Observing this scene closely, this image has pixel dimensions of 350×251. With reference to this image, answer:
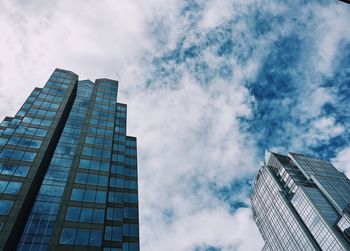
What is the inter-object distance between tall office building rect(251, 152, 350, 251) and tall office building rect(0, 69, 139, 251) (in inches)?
2736

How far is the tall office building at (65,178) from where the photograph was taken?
39250 mm

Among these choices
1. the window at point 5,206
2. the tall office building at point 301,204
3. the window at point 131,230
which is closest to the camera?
the window at point 5,206

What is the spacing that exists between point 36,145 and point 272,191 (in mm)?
106050

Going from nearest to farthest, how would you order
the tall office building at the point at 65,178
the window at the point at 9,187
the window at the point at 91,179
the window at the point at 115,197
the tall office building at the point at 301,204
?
the tall office building at the point at 65,178 → the window at the point at 9,187 → the window at the point at 91,179 → the window at the point at 115,197 → the tall office building at the point at 301,204

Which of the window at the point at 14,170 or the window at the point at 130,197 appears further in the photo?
the window at the point at 130,197

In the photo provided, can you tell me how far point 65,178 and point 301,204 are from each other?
90926mm

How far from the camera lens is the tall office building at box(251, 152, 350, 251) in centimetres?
9319

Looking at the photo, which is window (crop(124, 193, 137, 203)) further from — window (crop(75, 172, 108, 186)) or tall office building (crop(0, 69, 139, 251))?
window (crop(75, 172, 108, 186))

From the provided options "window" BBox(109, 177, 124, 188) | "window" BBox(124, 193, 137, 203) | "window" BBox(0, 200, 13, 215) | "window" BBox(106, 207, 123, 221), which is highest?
"window" BBox(109, 177, 124, 188)

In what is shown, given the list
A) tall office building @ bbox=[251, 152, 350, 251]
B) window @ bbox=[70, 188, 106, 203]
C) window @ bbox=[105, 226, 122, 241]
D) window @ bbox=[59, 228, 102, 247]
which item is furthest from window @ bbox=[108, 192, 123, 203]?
tall office building @ bbox=[251, 152, 350, 251]

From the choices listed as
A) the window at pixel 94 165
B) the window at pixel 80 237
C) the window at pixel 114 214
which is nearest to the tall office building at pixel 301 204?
the window at pixel 114 214

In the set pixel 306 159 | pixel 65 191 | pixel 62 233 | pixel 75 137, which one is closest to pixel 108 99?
pixel 75 137

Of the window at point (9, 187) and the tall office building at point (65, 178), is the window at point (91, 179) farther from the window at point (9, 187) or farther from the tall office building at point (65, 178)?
the window at point (9, 187)

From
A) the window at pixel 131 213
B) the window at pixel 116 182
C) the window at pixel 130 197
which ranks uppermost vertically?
the window at pixel 116 182
